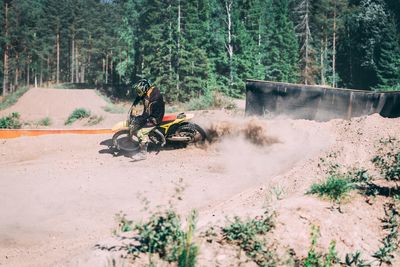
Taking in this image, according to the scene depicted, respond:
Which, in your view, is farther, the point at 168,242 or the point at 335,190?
the point at 335,190

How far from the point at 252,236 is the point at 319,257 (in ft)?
2.65

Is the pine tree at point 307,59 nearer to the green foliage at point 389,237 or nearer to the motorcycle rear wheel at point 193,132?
the motorcycle rear wheel at point 193,132

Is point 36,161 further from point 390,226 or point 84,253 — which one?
point 390,226

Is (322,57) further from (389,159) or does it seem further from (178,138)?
(389,159)

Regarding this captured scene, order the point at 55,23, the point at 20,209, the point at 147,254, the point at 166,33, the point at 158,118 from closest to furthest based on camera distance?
1. the point at 147,254
2. the point at 20,209
3. the point at 158,118
4. the point at 166,33
5. the point at 55,23

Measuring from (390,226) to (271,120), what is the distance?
7.34 metres

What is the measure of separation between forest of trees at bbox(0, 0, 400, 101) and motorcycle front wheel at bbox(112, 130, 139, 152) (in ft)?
71.9

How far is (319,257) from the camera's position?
468 centimetres

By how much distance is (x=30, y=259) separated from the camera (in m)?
5.70

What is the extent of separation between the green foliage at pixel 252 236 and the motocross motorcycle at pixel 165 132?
6266 mm

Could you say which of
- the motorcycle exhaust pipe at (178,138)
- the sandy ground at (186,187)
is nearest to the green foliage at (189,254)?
the sandy ground at (186,187)

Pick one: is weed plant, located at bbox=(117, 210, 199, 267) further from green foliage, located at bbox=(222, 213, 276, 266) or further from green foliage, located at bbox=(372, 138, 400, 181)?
green foliage, located at bbox=(372, 138, 400, 181)

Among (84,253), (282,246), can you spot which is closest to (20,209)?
(84,253)

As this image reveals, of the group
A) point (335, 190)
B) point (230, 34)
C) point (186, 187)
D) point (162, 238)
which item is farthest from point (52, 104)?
point (162, 238)
